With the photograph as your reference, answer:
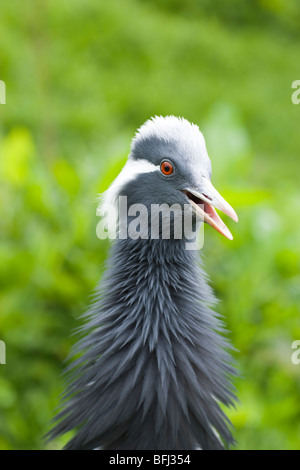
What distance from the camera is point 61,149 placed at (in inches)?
240

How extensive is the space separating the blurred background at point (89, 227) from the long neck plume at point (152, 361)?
3.18ft

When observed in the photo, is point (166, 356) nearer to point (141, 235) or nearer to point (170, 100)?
point (141, 235)

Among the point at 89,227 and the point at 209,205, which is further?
the point at 89,227

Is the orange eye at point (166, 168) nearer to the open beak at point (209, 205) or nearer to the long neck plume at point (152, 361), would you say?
the open beak at point (209, 205)

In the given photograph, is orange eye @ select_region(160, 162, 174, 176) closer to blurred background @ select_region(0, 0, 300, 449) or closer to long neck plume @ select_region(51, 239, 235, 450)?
long neck plume @ select_region(51, 239, 235, 450)

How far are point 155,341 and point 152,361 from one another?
0.25ft

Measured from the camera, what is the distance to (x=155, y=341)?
219cm

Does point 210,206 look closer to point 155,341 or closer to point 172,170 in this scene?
point 172,170

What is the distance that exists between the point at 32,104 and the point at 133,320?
4.51 meters

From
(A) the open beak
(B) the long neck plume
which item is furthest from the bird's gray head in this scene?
(B) the long neck plume

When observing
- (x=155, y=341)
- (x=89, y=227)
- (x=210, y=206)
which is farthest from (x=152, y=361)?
(x=89, y=227)

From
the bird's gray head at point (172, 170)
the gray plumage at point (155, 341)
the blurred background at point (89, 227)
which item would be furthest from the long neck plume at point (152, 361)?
the blurred background at point (89, 227)

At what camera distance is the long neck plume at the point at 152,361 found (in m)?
2.17

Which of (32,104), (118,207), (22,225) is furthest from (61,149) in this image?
(118,207)
